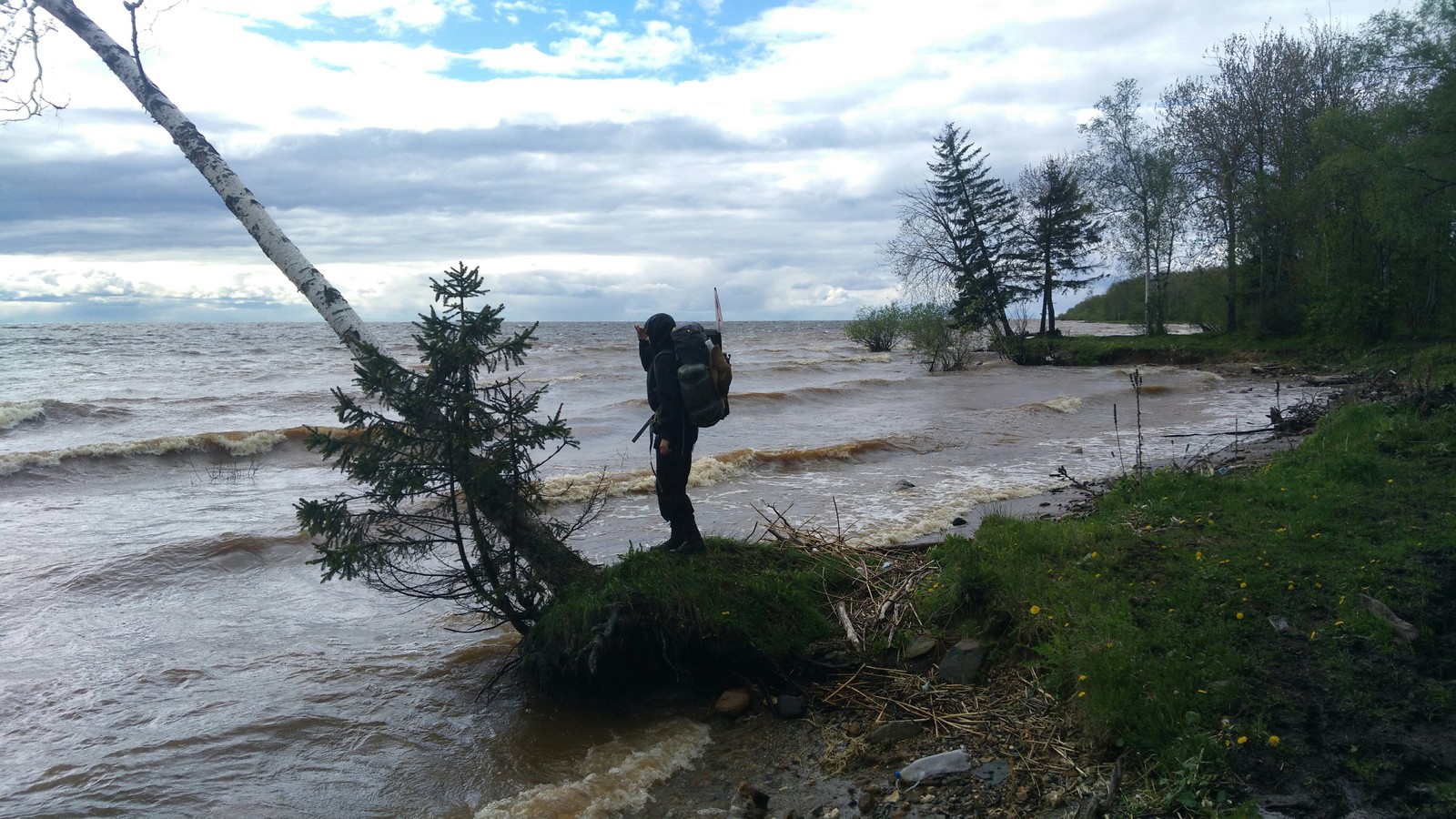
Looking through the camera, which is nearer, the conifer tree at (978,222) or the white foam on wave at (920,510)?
the white foam on wave at (920,510)

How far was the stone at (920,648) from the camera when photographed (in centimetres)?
532

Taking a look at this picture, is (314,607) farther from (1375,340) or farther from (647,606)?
(1375,340)

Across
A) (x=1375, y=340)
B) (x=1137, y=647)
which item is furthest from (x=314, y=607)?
(x=1375, y=340)

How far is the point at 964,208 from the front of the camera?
4041 cm

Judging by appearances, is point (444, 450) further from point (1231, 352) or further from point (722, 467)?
point (1231, 352)

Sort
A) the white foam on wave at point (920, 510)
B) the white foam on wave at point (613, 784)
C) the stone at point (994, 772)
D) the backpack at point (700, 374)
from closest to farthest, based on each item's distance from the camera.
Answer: the stone at point (994, 772), the white foam on wave at point (613, 784), the backpack at point (700, 374), the white foam on wave at point (920, 510)

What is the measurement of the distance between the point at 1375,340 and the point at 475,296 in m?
27.7

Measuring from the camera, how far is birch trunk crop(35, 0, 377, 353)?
19.4 feet

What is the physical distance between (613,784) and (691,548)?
1.83 metres

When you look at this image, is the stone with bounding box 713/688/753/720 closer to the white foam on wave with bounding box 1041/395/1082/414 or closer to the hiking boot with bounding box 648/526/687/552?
the hiking boot with bounding box 648/526/687/552

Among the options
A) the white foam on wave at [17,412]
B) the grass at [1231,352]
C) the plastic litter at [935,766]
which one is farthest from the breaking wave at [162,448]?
the grass at [1231,352]

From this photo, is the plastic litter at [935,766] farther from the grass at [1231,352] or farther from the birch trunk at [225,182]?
the grass at [1231,352]

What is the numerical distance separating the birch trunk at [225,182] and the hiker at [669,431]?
6.22 feet

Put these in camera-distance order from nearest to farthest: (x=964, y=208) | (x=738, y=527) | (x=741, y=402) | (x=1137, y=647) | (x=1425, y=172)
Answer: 1. (x=1137, y=647)
2. (x=738, y=527)
3. (x=1425, y=172)
4. (x=741, y=402)
5. (x=964, y=208)
